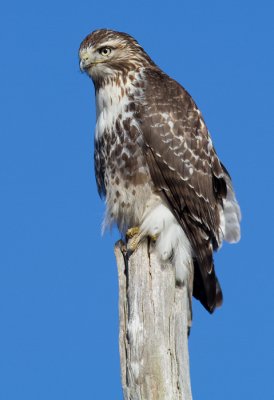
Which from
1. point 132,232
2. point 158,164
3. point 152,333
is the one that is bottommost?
point 152,333

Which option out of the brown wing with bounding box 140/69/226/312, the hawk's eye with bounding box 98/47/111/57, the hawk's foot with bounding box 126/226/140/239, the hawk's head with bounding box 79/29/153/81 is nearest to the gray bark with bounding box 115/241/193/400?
the hawk's foot with bounding box 126/226/140/239

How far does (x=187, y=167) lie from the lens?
6.59 meters

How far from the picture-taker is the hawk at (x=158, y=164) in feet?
20.8

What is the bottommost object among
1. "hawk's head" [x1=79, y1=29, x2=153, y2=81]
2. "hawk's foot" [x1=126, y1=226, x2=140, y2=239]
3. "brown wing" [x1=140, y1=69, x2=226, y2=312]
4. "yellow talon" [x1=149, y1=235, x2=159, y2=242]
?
"yellow talon" [x1=149, y1=235, x2=159, y2=242]

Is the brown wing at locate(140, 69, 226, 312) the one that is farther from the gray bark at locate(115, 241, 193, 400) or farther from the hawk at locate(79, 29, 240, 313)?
the gray bark at locate(115, 241, 193, 400)

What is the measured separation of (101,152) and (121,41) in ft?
3.42

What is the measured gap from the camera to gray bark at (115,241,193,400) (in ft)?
16.5

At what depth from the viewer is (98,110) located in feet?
22.2

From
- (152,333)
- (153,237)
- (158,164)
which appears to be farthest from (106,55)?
(152,333)

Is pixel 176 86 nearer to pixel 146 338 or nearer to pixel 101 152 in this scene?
pixel 101 152

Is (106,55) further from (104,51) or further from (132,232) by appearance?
(132,232)

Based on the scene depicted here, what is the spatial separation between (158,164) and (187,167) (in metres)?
0.31

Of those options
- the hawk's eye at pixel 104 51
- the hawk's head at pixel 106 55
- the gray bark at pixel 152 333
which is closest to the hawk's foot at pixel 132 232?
the gray bark at pixel 152 333

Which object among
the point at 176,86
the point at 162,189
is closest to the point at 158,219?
the point at 162,189
